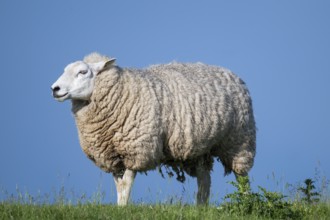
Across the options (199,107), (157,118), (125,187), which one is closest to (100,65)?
(157,118)

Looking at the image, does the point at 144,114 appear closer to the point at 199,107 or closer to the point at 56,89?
the point at 199,107

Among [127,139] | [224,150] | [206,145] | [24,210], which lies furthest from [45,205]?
[224,150]

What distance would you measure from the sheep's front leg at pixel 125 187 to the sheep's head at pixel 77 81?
152cm

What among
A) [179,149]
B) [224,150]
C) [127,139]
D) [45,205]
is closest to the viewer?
[45,205]

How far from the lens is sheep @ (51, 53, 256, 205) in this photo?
10.0m

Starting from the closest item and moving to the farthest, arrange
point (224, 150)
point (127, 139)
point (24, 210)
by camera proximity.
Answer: point (24, 210) < point (127, 139) < point (224, 150)

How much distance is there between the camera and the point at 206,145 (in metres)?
11.0

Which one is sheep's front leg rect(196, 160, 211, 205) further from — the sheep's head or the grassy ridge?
the sheep's head

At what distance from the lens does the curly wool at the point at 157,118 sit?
10031mm

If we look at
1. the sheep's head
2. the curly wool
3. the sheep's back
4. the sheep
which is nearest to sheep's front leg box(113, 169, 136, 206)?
the sheep

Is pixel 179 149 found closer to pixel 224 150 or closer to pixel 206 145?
pixel 206 145

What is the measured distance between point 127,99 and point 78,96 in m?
0.84

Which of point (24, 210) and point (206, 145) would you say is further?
point (206, 145)

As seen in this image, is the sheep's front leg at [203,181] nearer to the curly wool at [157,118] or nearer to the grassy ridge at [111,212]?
the curly wool at [157,118]
